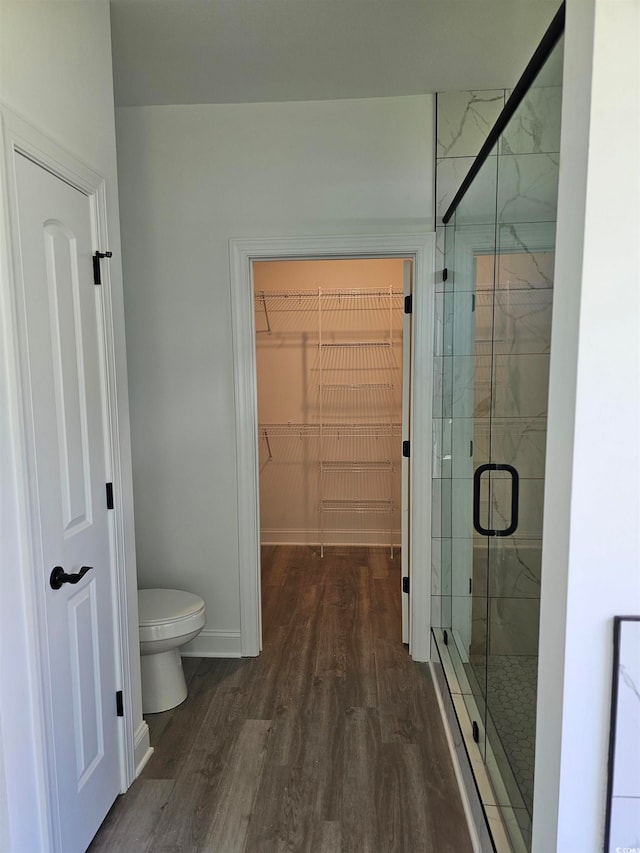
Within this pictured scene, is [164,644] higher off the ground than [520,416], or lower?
lower

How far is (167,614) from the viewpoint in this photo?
235cm

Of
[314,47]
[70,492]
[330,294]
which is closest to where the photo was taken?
[70,492]

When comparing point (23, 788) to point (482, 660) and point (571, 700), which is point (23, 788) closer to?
point (571, 700)

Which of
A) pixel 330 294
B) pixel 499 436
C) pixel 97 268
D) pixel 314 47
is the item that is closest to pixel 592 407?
pixel 499 436

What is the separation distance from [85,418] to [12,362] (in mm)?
405

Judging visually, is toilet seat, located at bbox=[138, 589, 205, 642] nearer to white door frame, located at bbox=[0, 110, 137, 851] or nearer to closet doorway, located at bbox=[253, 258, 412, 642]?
white door frame, located at bbox=[0, 110, 137, 851]

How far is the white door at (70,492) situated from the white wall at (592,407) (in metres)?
1.24

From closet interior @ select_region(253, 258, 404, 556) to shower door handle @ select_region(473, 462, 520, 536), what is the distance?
7.62 feet

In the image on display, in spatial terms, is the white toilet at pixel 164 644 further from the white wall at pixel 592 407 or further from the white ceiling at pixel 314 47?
the white ceiling at pixel 314 47

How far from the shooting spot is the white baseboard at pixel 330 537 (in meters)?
4.50

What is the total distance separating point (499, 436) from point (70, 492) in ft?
4.80

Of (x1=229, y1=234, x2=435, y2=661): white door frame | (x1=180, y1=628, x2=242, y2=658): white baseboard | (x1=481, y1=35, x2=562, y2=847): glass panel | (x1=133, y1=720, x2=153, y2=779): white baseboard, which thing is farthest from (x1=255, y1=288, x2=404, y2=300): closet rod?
(x1=133, y1=720, x2=153, y2=779): white baseboard

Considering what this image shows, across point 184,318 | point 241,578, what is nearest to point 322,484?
point 241,578

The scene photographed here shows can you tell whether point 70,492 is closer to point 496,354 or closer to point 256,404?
point 256,404
